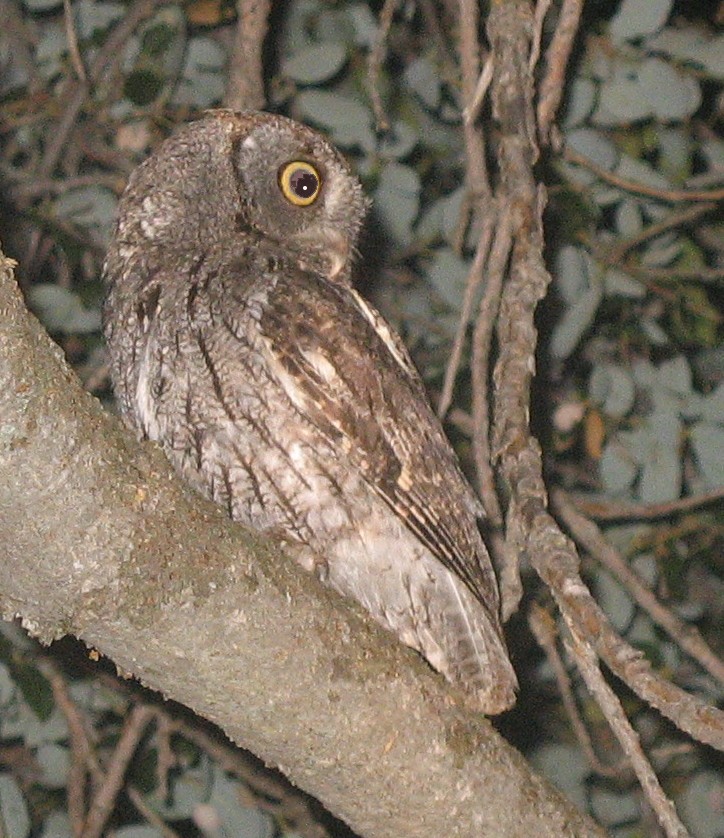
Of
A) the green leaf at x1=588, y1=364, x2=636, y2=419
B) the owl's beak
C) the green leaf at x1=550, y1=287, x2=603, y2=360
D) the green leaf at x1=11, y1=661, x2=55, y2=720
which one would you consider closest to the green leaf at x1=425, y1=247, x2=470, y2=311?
the green leaf at x1=550, y1=287, x2=603, y2=360

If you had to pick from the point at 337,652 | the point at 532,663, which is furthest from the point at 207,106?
the point at 337,652

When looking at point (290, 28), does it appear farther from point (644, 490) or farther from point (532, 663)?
point (532, 663)

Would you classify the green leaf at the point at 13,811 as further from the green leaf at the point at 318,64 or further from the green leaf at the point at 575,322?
the green leaf at the point at 318,64

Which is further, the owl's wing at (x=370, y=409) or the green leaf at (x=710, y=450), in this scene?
the green leaf at (x=710, y=450)

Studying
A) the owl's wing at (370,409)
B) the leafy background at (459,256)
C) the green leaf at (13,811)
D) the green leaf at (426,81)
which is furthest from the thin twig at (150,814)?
the green leaf at (426,81)

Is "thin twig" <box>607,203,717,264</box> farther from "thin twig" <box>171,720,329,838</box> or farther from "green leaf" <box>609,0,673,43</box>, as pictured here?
"thin twig" <box>171,720,329,838</box>

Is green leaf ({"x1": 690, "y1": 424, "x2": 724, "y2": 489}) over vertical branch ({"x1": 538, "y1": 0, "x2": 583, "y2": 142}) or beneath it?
beneath

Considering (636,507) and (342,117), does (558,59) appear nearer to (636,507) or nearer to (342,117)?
(342,117)

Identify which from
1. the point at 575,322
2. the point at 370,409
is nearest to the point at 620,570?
the point at 575,322
